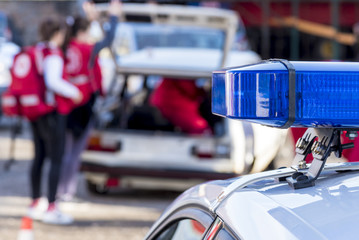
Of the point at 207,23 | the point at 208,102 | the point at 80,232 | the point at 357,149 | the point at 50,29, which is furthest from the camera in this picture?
the point at 208,102

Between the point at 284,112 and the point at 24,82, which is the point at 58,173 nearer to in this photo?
the point at 24,82

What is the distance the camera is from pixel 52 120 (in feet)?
24.1

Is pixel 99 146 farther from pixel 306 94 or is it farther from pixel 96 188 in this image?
pixel 306 94

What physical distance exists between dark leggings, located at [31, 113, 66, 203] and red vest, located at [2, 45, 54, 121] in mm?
97

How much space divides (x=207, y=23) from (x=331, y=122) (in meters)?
6.82

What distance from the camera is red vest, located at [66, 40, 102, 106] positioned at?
789cm

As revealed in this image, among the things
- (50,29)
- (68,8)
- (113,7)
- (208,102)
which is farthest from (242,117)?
(68,8)

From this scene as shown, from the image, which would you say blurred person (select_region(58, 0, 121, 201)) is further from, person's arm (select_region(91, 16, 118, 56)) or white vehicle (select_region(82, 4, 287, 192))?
white vehicle (select_region(82, 4, 287, 192))

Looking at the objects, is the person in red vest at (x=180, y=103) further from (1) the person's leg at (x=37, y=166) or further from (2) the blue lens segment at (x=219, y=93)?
(2) the blue lens segment at (x=219, y=93)

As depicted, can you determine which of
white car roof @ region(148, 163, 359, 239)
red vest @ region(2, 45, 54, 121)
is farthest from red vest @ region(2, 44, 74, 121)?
white car roof @ region(148, 163, 359, 239)

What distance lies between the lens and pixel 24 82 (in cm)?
721

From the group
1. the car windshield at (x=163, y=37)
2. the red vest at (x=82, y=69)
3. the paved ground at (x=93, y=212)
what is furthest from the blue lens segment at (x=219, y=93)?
the car windshield at (x=163, y=37)

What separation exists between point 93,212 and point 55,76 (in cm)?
132

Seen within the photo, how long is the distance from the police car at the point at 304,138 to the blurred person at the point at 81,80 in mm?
6032
